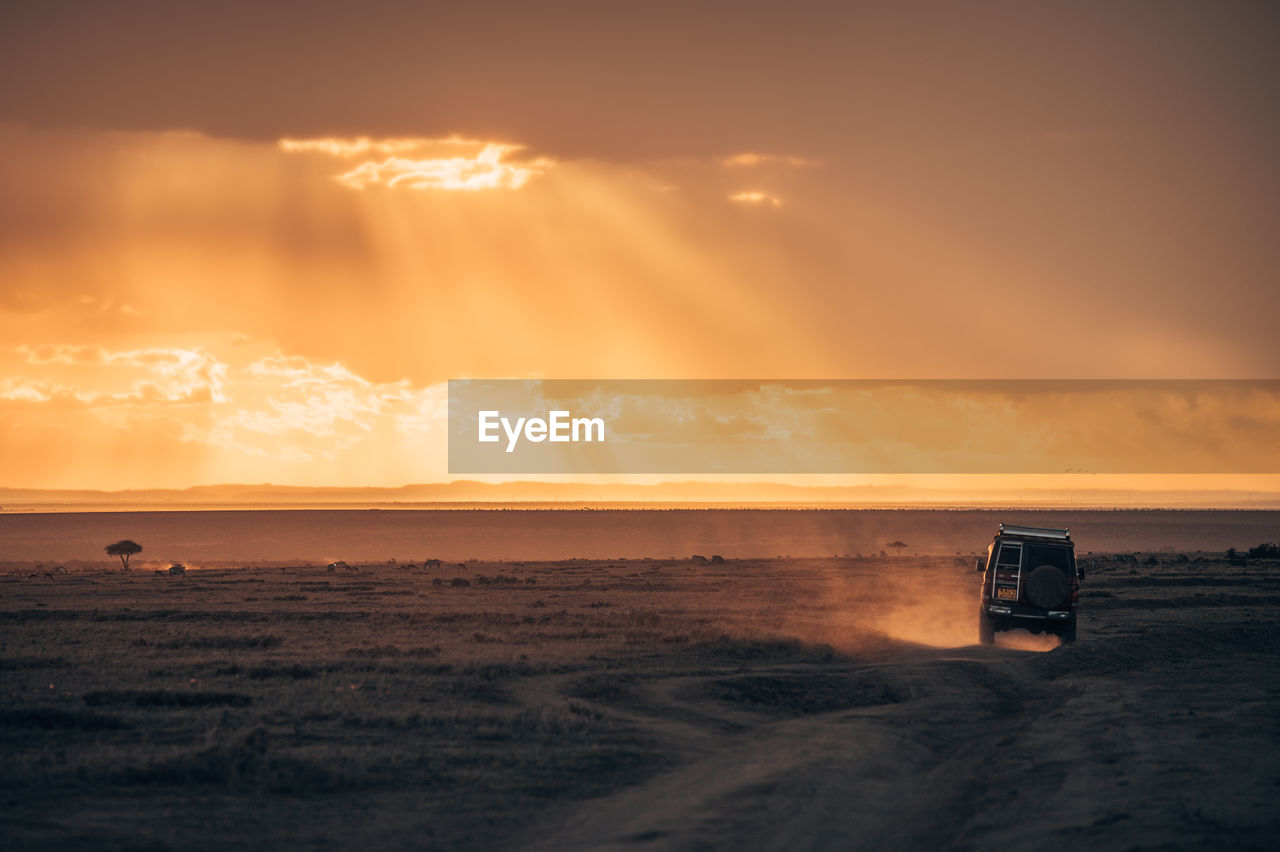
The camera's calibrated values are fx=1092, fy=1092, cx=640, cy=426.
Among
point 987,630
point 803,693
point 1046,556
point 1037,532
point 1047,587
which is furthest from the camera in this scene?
point 1037,532

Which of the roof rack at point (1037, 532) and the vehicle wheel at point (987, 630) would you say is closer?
the roof rack at point (1037, 532)

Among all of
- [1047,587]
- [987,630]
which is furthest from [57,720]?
[1047,587]

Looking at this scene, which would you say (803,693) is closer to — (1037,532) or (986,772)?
(986,772)

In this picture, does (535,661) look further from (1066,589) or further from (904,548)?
(904,548)

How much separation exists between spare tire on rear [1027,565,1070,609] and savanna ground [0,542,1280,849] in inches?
60.7

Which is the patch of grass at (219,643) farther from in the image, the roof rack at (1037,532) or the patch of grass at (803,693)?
the roof rack at (1037,532)

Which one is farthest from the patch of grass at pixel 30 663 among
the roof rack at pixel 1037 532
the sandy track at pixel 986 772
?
the roof rack at pixel 1037 532

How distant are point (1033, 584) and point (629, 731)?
16.6 m

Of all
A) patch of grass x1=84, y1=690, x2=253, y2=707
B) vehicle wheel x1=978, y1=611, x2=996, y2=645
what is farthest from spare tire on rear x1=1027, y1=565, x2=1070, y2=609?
patch of grass x1=84, y1=690, x2=253, y2=707

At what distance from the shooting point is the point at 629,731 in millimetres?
19016

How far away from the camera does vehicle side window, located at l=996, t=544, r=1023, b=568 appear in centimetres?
3130

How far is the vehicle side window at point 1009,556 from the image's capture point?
31.3 meters

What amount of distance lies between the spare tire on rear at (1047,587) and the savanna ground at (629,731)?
5.05 ft

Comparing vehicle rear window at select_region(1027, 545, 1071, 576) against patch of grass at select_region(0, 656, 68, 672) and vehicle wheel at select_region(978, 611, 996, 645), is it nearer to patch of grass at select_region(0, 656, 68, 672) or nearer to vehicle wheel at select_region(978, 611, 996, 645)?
vehicle wheel at select_region(978, 611, 996, 645)
